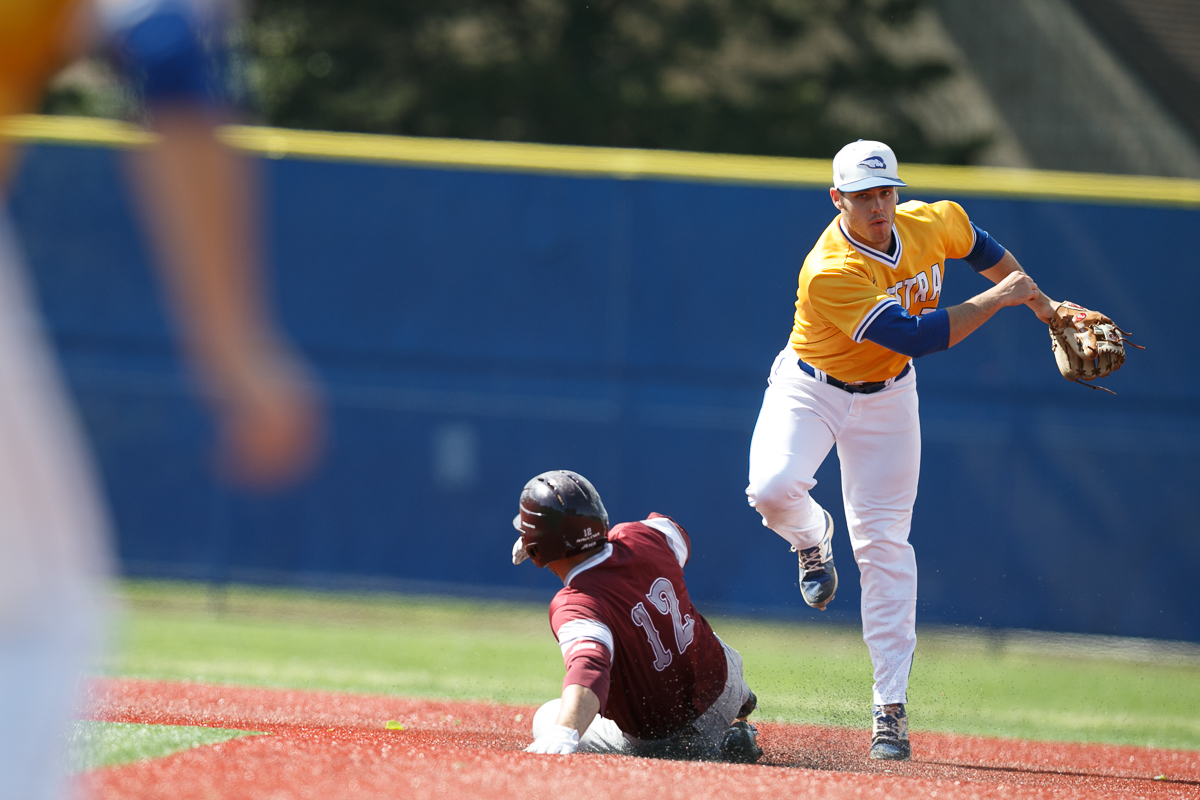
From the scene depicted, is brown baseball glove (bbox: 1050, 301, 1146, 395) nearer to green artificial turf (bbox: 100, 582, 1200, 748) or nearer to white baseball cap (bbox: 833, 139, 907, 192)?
white baseball cap (bbox: 833, 139, 907, 192)

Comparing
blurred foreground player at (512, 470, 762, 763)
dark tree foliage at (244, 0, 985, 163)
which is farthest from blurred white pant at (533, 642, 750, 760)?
dark tree foliage at (244, 0, 985, 163)

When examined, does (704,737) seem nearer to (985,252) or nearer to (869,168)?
(869,168)

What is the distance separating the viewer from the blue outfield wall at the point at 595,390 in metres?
7.52

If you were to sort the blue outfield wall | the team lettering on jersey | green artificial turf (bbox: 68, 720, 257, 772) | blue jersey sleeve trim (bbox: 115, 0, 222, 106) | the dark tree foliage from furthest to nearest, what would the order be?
the dark tree foliage
the blue outfield wall
the team lettering on jersey
green artificial turf (bbox: 68, 720, 257, 772)
blue jersey sleeve trim (bbox: 115, 0, 222, 106)

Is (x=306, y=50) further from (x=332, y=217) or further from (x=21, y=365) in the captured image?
(x=21, y=365)

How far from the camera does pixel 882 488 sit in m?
4.30

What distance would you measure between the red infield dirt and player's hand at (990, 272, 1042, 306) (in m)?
1.55

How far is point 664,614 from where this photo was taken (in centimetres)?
344

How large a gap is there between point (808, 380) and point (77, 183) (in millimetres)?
5945

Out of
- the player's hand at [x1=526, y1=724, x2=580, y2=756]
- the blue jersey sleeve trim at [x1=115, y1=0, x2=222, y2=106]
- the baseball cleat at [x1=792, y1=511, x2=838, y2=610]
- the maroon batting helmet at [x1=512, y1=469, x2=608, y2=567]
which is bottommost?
the baseball cleat at [x1=792, y1=511, x2=838, y2=610]

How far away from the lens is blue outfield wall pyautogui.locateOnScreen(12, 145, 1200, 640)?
24.7 ft

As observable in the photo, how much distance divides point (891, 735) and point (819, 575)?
67 cm

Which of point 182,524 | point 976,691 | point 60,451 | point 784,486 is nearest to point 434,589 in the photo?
point 182,524

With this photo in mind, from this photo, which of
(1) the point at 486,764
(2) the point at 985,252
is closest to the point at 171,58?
(1) the point at 486,764
